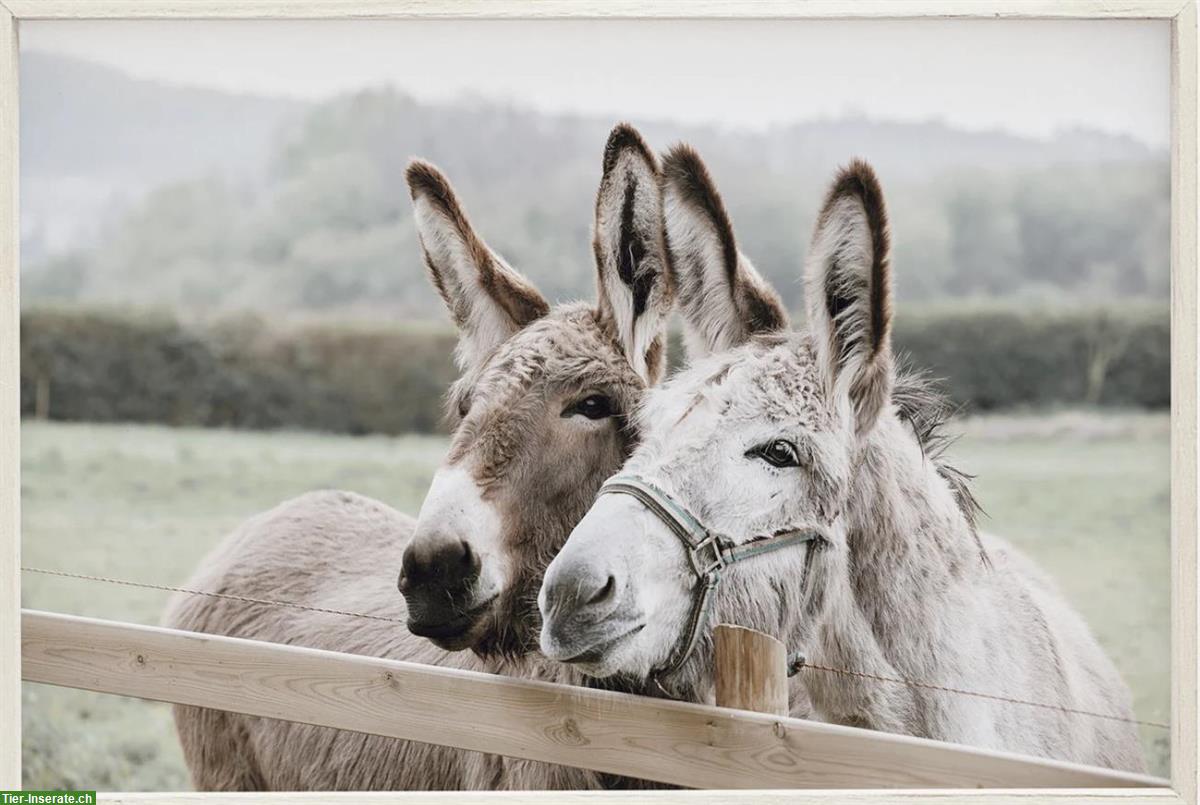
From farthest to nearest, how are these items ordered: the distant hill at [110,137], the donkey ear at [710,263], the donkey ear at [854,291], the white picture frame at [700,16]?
the distant hill at [110,137] → the white picture frame at [700,16] → the donkey ear at [710,263] → the donkey ear at [854,291]

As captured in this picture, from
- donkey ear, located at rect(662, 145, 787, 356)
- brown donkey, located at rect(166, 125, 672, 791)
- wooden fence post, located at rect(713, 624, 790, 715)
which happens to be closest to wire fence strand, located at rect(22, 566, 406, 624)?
brown donkey, located at rect(166, 125, 672, 791)

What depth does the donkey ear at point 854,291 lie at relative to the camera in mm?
2230

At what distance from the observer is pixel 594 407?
2.66m

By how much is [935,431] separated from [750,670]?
84cm

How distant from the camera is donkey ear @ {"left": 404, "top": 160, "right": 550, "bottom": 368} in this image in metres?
2.90

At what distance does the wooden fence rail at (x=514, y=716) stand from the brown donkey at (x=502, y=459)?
0.52 ft

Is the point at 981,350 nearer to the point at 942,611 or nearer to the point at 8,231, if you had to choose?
the point at 942,611

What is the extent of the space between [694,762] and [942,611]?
668 mm

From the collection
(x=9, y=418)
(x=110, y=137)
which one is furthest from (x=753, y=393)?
(x=110, y=137)

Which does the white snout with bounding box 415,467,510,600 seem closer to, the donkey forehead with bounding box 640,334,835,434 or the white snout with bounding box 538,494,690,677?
the white snout with bounding box 538,494,690,677

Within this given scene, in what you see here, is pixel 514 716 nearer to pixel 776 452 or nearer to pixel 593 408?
pixel 593 408

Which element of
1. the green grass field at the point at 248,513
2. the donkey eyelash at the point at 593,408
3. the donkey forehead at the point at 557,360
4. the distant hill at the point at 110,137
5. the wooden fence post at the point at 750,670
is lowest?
the green grass field at the point at 248,513

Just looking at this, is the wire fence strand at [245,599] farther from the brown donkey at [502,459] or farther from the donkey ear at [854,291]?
the donkey ear at [854,291]

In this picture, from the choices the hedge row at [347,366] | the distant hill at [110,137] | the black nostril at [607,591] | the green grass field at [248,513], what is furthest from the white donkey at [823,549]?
the distant hill at [110,137]
